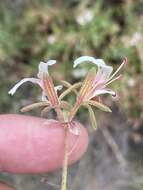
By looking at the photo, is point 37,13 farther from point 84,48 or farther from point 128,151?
point 128,151

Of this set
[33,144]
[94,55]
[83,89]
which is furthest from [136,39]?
[83,89]

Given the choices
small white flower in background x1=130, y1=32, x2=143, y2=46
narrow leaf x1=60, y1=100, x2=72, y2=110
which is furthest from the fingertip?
small white flower in background x1=130, y1=32, x2=143, y2=46

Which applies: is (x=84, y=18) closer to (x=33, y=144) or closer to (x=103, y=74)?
(x=33, y=144)

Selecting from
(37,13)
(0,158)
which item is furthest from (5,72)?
(0,158)

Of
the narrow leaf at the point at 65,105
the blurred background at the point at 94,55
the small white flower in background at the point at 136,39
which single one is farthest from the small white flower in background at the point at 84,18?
the narrow leaf at the point at 65,105

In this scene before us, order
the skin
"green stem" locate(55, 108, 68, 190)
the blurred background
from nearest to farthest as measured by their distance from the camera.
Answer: "green stem" locate(55, 108, 68, 190), the skin, the blurred background

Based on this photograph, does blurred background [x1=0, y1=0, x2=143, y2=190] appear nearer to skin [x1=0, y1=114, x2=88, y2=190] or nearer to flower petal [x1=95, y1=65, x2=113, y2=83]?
skin [x1=0, y1=114, x2=88, y2=190]

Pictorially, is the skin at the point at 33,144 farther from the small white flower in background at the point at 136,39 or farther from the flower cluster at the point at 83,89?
the small white flower in background at the point at 136,39
